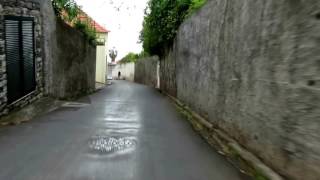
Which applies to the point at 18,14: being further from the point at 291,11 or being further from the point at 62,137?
the point at 291,11

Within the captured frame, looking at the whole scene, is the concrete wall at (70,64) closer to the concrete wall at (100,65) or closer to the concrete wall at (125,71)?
the concrete wall at (100,65)

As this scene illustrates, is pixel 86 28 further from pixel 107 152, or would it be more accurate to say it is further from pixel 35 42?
pixel 107 152

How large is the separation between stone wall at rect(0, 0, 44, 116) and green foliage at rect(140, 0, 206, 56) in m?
7.53

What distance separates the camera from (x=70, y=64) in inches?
734

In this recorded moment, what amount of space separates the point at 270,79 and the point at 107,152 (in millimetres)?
2943

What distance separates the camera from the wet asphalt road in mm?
5754

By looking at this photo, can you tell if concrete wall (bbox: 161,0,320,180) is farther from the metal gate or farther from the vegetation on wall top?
the vegetation on wall top

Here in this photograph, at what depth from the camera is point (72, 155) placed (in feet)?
22.4

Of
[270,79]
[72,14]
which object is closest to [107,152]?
[270,79]

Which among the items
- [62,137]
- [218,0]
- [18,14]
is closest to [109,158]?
[62,137]

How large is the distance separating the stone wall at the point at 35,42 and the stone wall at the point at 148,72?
70.4 ft

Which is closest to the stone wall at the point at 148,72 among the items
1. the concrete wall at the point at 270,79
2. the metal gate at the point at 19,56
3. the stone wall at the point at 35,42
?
the stone wall at the point at 35,42

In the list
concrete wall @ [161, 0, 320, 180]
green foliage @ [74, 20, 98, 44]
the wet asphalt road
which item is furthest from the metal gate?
green foliage @ [74, 20, 98, 44]

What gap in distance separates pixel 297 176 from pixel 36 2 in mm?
11265
